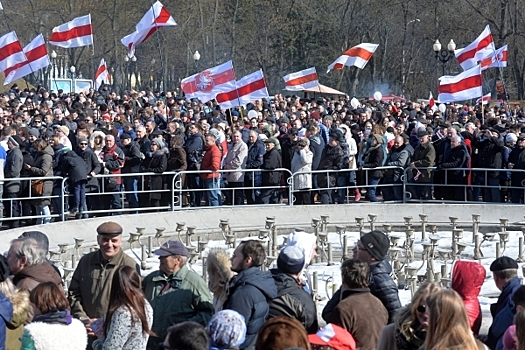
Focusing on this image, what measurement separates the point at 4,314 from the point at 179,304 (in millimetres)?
2005

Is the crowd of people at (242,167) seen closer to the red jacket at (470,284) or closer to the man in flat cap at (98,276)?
the man in flat cap at (98,276)

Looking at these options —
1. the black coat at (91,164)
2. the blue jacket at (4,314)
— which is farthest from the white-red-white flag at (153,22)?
the blue jacket at (4,314)

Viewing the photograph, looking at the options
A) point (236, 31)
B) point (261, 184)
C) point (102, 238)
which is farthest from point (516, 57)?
point (102, 238)

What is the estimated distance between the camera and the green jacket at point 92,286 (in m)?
9.62

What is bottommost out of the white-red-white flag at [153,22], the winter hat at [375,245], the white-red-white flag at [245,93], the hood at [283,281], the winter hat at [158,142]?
the hood at [283,281]

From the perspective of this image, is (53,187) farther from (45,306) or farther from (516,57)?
(516,57)

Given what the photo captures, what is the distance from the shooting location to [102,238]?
9.61 m

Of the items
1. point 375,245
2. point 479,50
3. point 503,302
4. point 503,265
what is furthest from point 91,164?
point 479,50

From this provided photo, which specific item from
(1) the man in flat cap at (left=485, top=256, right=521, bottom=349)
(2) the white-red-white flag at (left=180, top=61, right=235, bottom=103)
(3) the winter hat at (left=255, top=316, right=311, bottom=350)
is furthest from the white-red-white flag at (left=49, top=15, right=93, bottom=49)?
(3) the winter hat at (left=255, top=316, right=311, bottom=350)

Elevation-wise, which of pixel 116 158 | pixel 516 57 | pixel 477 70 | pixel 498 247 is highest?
pixel 516 57

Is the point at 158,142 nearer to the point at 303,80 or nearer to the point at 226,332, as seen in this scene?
the point at 303,80

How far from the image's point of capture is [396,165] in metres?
22.3

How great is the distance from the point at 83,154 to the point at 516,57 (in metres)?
52.9

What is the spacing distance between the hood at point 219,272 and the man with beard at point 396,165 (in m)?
13.7
